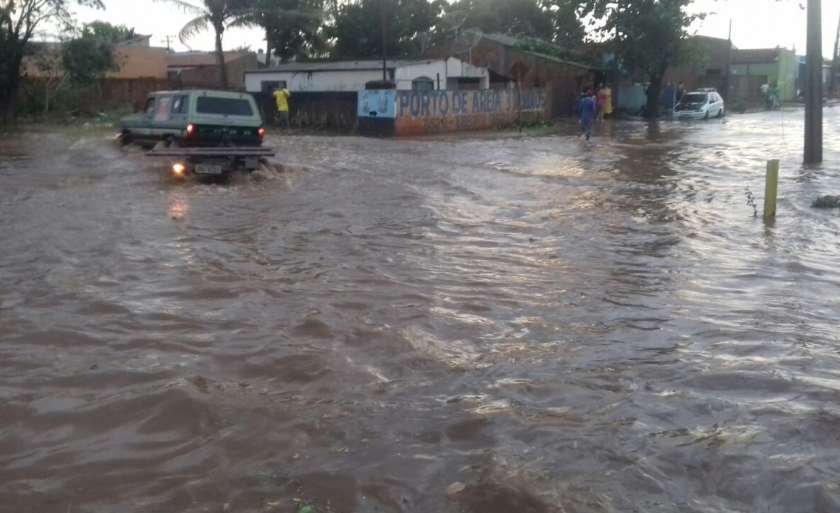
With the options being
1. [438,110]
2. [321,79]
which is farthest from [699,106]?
[321,79]

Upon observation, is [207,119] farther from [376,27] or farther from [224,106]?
[376,27]

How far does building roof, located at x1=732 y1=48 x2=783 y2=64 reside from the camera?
6128 cm

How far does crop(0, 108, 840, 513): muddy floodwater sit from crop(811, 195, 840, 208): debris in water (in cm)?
112

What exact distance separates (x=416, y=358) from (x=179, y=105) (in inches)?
476

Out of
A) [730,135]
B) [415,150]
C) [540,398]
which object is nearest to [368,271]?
[540,398]

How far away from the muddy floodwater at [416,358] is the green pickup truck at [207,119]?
2.59 m

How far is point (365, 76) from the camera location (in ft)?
113

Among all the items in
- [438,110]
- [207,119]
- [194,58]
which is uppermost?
[194,58]

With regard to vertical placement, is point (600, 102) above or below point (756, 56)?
below

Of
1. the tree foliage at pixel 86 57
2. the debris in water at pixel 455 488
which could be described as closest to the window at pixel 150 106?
the debris in water at pixel 455 488

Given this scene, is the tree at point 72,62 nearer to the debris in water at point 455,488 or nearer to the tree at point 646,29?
the tree at point 646,29

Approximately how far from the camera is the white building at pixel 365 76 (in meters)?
34.1

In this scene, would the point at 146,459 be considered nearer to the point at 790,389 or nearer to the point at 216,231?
the point at 790,389

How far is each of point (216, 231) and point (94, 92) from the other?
92.9 ft
